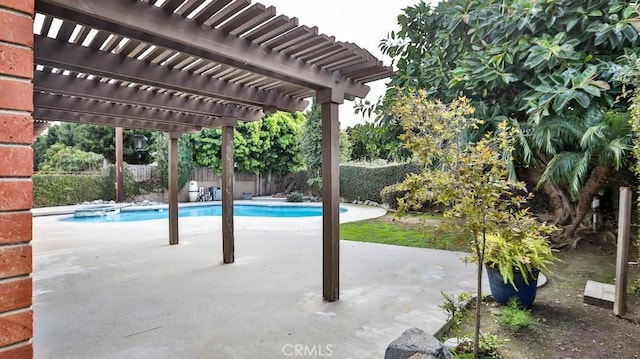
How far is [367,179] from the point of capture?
50.8 ft

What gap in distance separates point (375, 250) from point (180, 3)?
5.14 meters

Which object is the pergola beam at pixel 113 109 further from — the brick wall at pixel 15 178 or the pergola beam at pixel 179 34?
the brick wall at pixel 15 178

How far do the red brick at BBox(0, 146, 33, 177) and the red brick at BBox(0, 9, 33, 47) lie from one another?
286mm

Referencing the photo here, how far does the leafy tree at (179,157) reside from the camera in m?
15.5

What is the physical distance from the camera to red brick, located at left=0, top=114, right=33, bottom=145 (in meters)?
0.88

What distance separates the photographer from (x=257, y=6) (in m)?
2.34

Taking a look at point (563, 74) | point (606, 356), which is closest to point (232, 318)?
point (606, 356)

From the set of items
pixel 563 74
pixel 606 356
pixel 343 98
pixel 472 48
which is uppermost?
pixel 472 48

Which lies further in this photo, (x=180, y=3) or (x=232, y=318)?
(x=232, y=318)

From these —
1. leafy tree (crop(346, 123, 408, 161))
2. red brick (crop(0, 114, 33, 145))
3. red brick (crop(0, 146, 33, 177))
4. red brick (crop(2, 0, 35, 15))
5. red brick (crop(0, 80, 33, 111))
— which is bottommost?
red brick (crop(0, 146, 33, 177))

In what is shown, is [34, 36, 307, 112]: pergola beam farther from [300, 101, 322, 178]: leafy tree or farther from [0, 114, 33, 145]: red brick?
[300, 101, 322, 178]: leafy tree

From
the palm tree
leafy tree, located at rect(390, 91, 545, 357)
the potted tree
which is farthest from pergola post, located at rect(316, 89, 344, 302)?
the palm tree

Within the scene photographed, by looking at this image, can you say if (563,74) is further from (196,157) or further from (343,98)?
(196,157)

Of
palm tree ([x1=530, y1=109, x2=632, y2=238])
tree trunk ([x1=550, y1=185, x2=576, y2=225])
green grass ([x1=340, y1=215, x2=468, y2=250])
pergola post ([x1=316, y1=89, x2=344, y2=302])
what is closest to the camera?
pergola post ([x1=316, y1=89, x2=344, y2=302])
